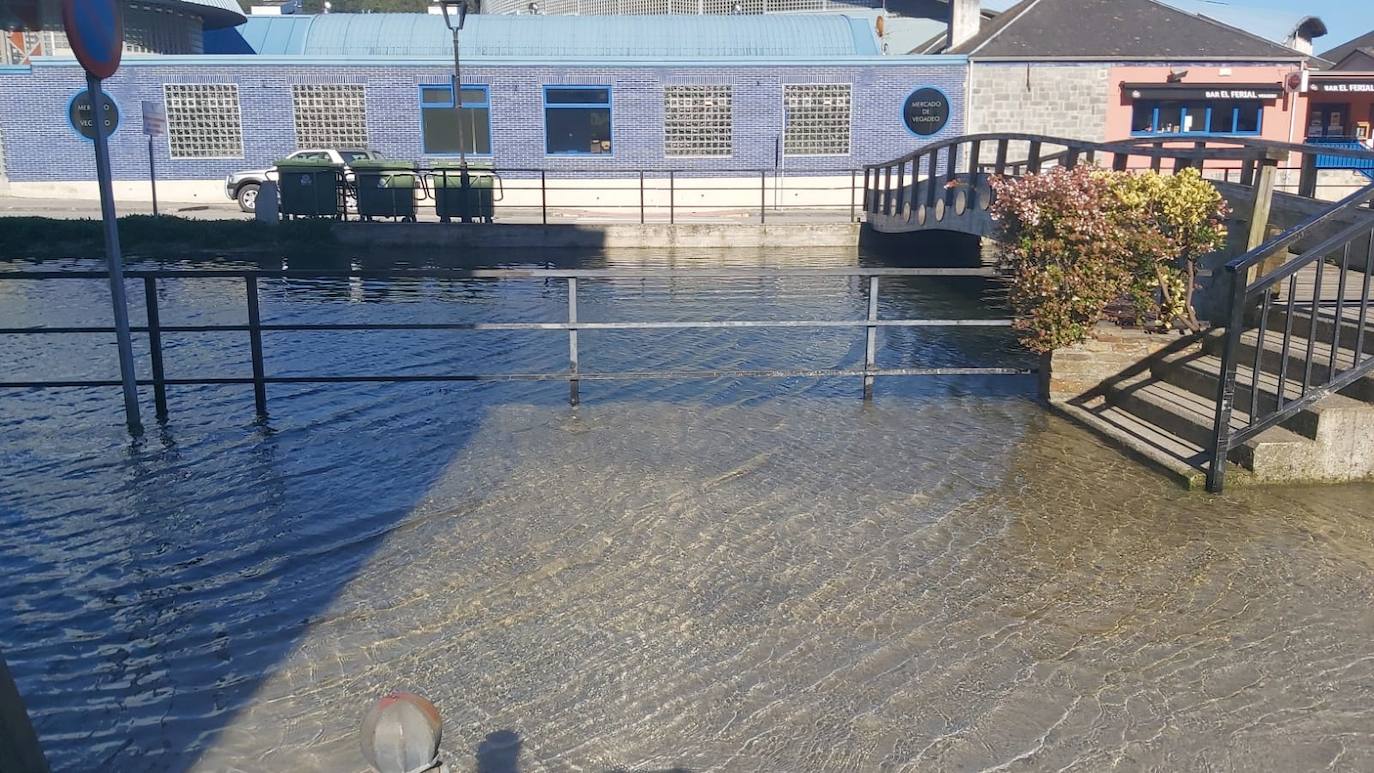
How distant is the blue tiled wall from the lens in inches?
1198

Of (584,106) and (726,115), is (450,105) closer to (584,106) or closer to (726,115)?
(584,106)

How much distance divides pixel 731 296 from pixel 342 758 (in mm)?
12357

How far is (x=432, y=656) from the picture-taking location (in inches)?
179

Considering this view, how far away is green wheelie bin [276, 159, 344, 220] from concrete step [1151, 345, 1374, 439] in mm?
19036

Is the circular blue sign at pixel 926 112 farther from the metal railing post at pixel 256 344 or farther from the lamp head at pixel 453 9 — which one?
the metal railing post at pixel 256 344

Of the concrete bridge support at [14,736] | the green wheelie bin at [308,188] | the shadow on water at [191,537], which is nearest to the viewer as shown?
the concrete bridge support at [14,736]

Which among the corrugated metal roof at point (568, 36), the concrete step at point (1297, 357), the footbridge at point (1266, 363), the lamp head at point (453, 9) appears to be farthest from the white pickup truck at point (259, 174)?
the concrete step at point (1297, 357)

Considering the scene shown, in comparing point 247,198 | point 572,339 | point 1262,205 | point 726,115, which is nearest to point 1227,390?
point 1262,205

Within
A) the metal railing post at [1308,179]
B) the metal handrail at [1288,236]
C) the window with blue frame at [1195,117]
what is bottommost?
the metal handrail at [1288,236]

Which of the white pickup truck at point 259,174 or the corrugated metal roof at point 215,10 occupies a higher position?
the corrugated metal roof at point 215,10

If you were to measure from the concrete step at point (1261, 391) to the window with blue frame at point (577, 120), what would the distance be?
25.3m

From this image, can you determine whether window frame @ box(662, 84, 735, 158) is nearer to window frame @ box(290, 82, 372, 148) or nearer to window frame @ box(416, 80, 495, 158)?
window frame @ box(416, 80, 495, 158)

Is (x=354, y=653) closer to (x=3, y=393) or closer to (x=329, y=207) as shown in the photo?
(x=3, y=393)

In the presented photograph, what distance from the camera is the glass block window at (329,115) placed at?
31.1 meters
